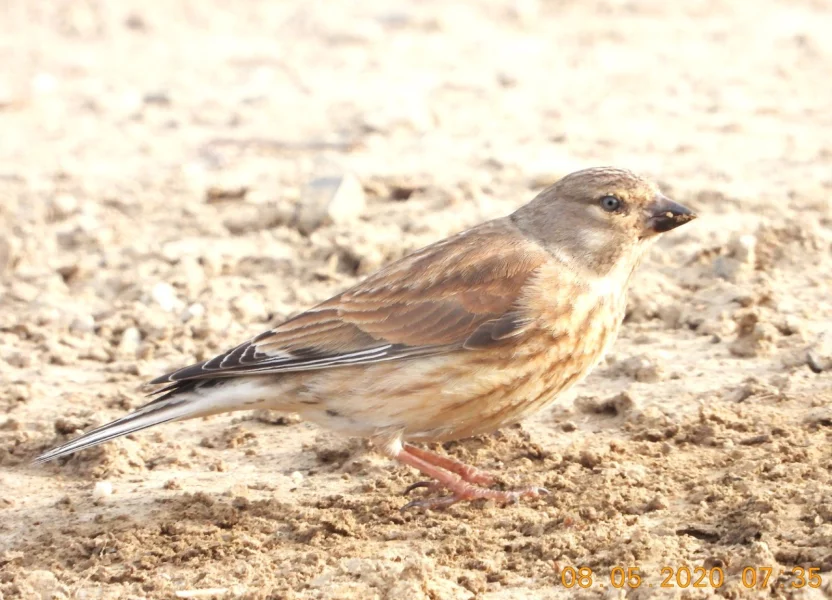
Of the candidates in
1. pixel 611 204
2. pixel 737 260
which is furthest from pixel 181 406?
pixel 737 260

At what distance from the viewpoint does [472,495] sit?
17.9ft

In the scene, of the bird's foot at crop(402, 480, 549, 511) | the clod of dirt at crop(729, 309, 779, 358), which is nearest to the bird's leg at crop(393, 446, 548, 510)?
the bird's foot at crop(402, 480, 549, 511)

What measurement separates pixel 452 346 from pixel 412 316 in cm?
25

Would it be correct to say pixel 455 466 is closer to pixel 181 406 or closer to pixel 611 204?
pixel 181 406

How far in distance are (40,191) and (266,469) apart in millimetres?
4112

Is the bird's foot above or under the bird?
under

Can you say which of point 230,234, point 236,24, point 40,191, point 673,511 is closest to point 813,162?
point 230,234

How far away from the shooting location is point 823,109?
10047 millimetres

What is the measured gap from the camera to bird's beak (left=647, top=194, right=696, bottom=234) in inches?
232

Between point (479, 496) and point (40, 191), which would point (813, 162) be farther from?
point (40, 191)
